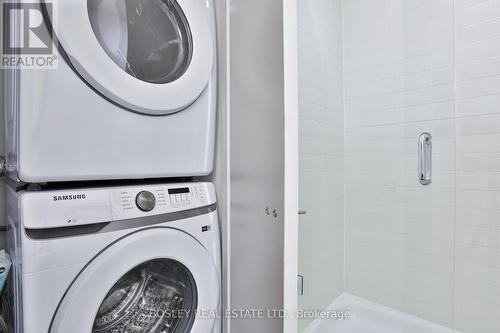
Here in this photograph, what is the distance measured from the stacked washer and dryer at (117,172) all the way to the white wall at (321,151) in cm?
40

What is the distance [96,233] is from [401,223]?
150 centimetres

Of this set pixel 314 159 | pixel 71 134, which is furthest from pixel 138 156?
pixel 314 159

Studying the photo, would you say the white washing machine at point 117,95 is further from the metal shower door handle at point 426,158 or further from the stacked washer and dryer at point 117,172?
the metal shower door handle at point 426,158

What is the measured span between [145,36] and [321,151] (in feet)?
3.11

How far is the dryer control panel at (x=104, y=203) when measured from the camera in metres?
0.63

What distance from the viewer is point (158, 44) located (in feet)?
2.91

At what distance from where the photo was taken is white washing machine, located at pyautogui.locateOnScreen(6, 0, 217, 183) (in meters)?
0.64

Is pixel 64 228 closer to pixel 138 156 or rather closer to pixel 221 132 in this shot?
pixel 138 156

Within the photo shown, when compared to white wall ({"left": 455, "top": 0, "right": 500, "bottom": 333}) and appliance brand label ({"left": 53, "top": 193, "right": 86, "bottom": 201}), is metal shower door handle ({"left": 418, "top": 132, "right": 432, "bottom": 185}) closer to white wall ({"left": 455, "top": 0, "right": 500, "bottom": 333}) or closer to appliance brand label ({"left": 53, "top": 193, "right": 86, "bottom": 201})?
white wall ({"left": 455, "top": 0, "right": 500, "bottom": 333})

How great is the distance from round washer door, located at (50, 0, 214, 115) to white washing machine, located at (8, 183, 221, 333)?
0.30 meters

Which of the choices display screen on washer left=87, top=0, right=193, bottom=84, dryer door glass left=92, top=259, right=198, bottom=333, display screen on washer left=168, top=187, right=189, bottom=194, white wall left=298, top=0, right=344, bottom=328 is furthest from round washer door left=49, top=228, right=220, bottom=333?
display screen on washer left=87, top=0, right=193, bottom=84

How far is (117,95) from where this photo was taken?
73cm

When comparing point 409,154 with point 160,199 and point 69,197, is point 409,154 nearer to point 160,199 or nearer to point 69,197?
point 160,199

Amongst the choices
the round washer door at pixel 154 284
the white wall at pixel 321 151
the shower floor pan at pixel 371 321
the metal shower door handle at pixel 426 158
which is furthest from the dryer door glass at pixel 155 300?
the metal shower door handle at pixel 426 158
